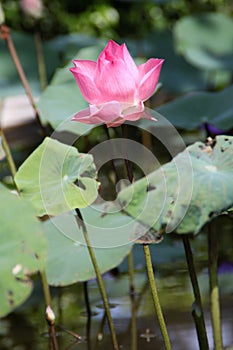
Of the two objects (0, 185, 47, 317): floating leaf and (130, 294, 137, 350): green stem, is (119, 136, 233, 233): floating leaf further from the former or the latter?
(130, 294, 137, 350): green stem

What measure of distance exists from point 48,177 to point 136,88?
0.56 ft

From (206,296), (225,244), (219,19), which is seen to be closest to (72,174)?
(206,296)

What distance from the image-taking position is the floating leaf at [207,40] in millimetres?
3023

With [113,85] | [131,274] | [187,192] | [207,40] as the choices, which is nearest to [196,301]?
[187,192]

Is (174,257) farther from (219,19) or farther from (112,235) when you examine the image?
(219,19)

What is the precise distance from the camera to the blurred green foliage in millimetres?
5012

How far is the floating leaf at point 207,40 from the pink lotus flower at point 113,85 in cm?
206

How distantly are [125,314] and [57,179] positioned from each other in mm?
541

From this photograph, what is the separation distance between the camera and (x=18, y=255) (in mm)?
823

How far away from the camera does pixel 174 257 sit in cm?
177

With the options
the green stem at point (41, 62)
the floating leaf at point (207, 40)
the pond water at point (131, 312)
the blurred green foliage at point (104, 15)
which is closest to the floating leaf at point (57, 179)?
the pond water at point (131, 312)

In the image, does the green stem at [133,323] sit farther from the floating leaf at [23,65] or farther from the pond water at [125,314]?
the floating leaf at [23,65]

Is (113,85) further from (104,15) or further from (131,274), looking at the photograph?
(104,15)

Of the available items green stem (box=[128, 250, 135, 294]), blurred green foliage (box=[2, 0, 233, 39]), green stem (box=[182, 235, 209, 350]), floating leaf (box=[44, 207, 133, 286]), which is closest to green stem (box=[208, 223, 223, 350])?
green stem (box=[182, 235, 209, 350])
